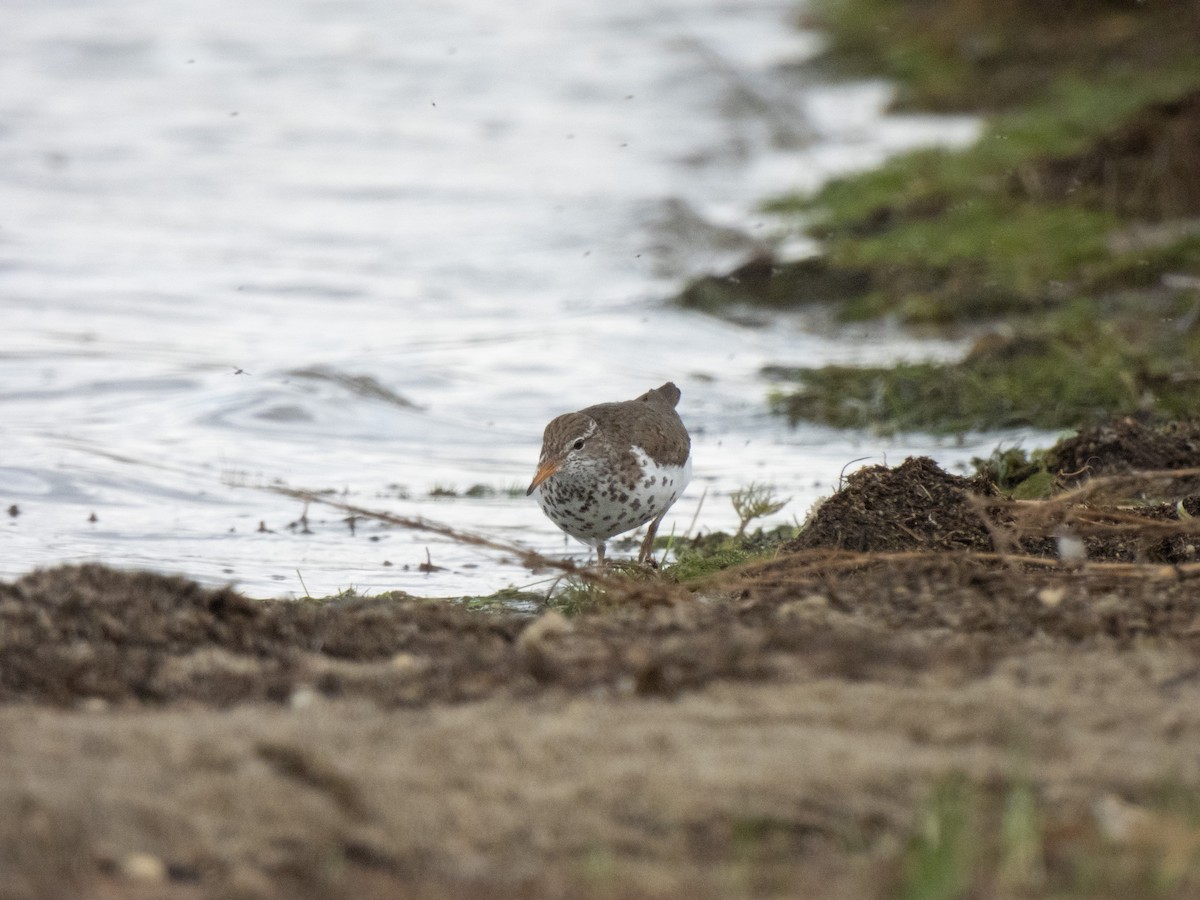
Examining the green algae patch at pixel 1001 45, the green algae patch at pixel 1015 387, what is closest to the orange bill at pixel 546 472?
the green algae patch at pixel 1015 387

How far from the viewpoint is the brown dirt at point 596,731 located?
9.88 ft

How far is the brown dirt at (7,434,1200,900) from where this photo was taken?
9.88 feet

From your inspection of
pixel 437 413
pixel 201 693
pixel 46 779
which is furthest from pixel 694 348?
pixel 46 779

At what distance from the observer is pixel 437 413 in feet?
34.4

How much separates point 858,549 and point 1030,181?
10795mm

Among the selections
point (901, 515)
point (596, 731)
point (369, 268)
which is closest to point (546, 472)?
point (901, 515)

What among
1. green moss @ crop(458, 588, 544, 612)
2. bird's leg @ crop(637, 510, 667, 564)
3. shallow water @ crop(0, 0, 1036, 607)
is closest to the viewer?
green moss @ crop(458, 588, 544, 612)

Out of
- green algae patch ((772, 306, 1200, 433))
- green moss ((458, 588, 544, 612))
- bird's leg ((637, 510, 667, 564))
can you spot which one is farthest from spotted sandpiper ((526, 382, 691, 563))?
green algae patch ((772, 306, 1200, 433))

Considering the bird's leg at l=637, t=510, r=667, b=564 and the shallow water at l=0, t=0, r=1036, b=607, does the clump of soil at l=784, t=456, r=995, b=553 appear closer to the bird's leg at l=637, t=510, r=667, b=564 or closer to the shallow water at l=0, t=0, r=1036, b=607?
the bird's leg at l=637, t=510, r=667, b=564

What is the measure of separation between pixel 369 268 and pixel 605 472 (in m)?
9.33

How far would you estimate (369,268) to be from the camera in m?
15.3

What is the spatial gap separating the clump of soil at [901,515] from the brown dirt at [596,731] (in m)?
0.70

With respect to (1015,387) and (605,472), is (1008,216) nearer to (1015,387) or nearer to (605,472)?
(1015,387)

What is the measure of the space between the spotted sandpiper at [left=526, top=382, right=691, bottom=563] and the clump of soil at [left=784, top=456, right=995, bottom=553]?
649 millimetres
